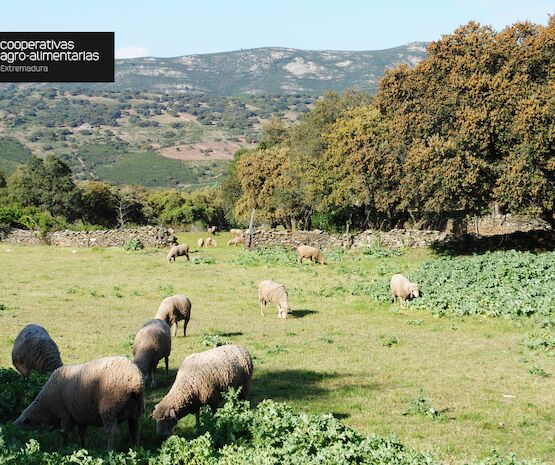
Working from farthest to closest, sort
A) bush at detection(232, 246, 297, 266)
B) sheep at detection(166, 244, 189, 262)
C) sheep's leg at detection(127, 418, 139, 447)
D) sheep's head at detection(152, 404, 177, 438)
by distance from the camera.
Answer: sheep at detection(166, 244, 189, 262) < bush at detection(232, 246, 297, 266) < sheep's head at detection(152, 404, 177, 438) < sheep's leg at detection(127, 418, 139, 447)

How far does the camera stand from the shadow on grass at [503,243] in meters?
34.7

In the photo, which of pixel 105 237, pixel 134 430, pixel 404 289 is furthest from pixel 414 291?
pixel 105 237

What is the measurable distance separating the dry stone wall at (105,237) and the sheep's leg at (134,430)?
120ft

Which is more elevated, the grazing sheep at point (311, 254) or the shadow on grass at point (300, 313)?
the grazing sheep at point (311, 254)

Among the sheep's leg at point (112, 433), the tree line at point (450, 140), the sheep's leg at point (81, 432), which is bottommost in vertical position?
the sheep's leg at point (81, 432)

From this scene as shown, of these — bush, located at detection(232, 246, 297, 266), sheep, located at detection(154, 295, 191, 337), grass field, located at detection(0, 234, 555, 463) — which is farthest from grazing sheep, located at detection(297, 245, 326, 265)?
sheep, located at detection(154, 295, 191, 337)

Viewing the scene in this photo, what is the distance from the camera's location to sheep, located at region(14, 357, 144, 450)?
32.3ft

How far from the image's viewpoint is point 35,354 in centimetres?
1355

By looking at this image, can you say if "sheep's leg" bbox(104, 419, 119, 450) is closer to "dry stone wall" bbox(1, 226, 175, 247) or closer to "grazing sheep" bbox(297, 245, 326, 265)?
"grazing sheep" bbox(297, 245, 326, 265)

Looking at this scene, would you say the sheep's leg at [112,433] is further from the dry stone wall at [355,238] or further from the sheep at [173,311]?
the dry stone wall at [355,238]

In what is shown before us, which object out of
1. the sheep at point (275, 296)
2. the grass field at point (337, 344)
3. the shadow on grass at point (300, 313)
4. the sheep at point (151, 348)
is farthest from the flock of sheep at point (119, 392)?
the shadow on grass at point (300, 313)

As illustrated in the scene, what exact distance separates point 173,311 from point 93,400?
8.95 meters

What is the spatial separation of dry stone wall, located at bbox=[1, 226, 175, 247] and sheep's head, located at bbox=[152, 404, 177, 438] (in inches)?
1429

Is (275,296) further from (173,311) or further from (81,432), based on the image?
(81,432)
